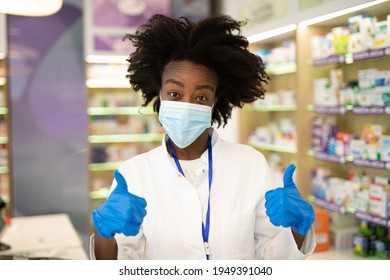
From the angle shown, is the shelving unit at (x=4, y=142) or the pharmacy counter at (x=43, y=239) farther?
the shelving unit at (x=4, y=142)

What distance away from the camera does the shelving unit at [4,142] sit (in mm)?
4184

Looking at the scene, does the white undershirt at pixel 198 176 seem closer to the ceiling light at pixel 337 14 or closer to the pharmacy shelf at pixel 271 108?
the ceiling light at pixel 337 14

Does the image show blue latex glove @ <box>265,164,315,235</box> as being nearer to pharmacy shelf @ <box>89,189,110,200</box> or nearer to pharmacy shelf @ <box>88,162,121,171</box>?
pharmacy shelf @ <box>89,189,110,200</box>

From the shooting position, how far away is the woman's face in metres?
1.41

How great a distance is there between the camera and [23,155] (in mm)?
4402

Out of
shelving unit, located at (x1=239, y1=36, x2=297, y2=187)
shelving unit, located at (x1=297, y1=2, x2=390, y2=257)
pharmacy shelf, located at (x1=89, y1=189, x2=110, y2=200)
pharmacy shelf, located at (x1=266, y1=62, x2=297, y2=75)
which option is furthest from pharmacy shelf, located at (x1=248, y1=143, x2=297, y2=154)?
pharmacy shelf, located at (x1=89, y1=189, x2=110, y2=200)

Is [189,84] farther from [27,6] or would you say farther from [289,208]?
[27,6]

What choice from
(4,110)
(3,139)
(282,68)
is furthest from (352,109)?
(3,139)

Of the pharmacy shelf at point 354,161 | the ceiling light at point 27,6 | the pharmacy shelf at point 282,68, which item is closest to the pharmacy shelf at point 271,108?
the pharmacy shelf at point 282,68

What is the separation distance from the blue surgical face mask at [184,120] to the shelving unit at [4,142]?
10.8 ft

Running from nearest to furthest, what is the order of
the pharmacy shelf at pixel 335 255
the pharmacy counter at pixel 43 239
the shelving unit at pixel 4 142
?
the pharmacy counter at pixel 43 239 → the pharmacy shelf at pixel 335 255 → the shelving unit at pixel 4 142
